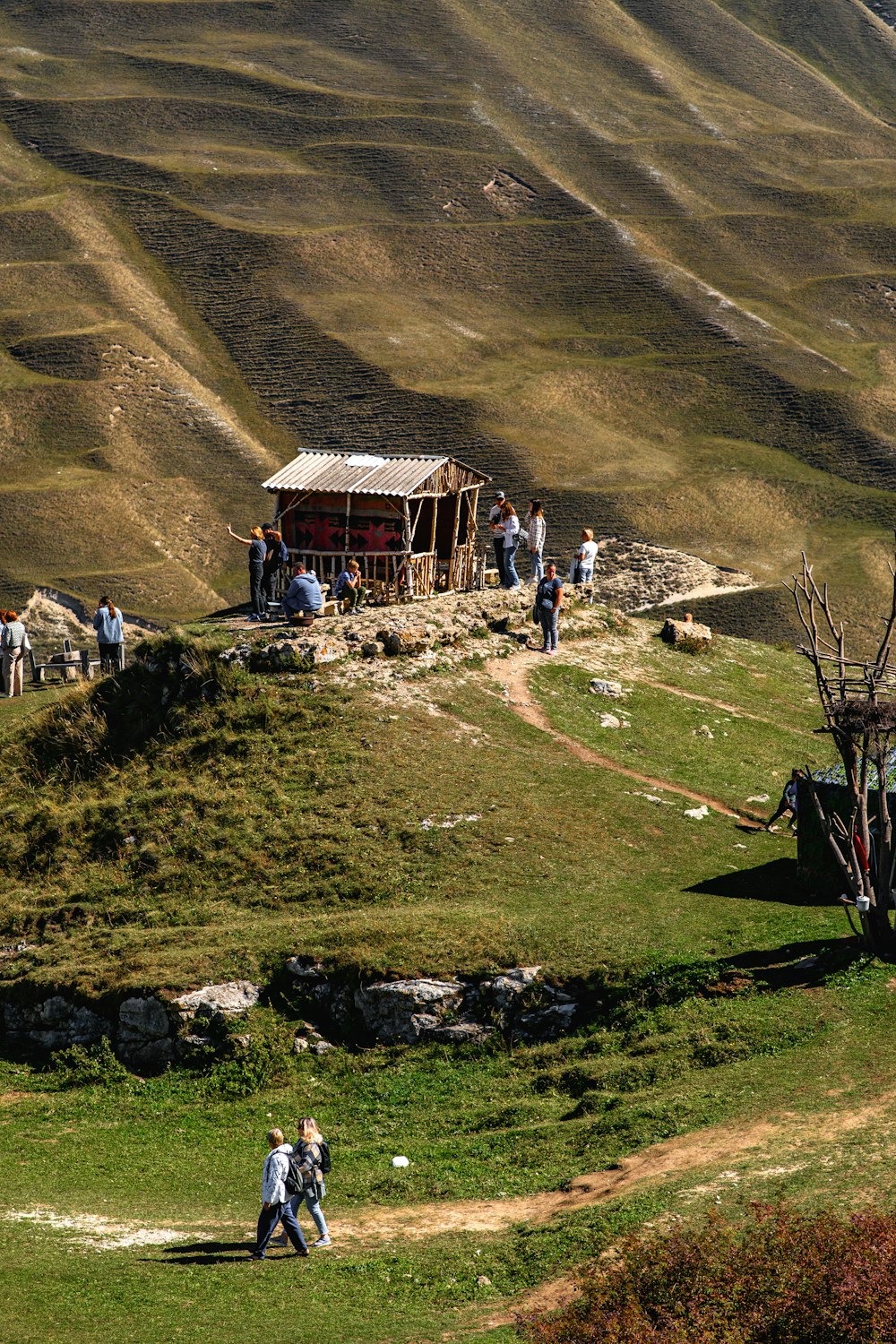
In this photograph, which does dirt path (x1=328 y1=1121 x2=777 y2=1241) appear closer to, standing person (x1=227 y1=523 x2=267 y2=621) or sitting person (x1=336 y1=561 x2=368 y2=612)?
sitting person (x1=336 y1=561 x2=368 y2=612)

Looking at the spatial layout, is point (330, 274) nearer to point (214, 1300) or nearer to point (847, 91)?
point (847, 91)

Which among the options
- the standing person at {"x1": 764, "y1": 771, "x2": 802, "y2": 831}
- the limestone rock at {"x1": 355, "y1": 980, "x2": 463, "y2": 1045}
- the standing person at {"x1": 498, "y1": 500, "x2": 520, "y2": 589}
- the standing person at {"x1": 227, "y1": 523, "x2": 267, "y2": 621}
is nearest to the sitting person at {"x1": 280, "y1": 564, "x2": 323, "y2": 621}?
the standing person at {"x1": 227, "y1": 523, "x2": 267, "y2": 621}

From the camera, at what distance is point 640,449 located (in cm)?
9150

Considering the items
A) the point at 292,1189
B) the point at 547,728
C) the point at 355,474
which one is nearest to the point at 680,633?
the point at 547,728

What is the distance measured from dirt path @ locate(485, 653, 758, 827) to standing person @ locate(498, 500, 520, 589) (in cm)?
435

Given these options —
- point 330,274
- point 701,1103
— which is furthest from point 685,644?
point 330,274

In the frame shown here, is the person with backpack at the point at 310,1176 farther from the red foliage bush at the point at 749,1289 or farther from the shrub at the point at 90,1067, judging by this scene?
the shrub at the point at 90,1067

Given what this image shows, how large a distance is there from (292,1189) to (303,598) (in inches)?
721

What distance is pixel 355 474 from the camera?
37.5 m

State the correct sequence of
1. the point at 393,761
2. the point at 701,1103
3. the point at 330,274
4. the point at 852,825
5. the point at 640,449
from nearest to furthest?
the point at 701,1103
the point at 852,825
the point at 393,761
the point at 640,449
the point at 330,274

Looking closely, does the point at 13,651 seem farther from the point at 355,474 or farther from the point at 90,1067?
the point at 90,1067

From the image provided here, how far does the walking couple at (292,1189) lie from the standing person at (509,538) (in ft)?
74.9

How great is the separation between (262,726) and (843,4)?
194m

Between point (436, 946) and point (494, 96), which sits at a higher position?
point (494, 96)
